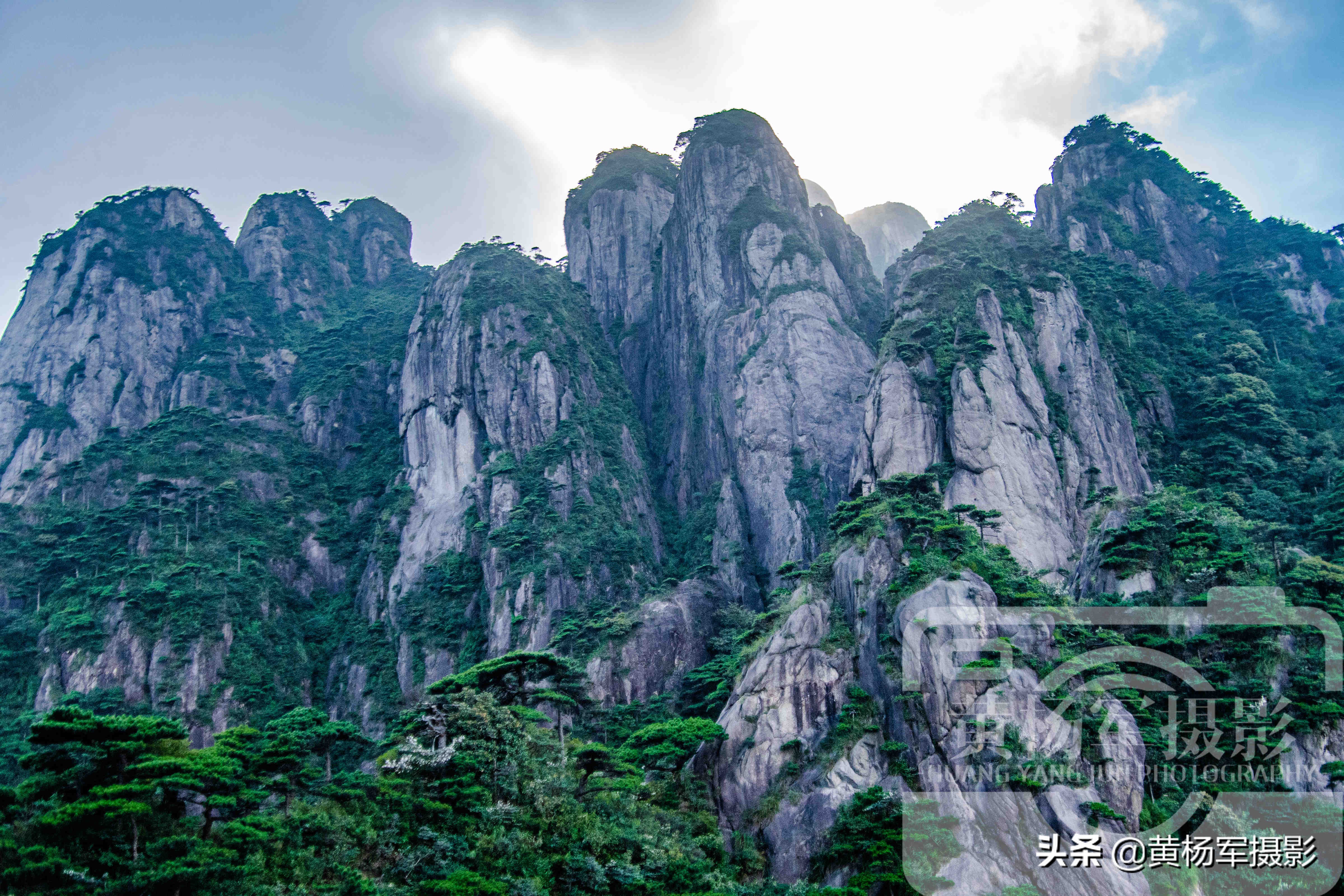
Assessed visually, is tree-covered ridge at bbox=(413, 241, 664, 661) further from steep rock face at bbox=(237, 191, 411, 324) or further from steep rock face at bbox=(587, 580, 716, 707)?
steep rock face at bbox=(237, 191, 411, 324)

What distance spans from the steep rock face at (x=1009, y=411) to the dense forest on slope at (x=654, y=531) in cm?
27

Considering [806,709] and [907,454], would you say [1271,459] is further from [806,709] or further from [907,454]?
[806,709]

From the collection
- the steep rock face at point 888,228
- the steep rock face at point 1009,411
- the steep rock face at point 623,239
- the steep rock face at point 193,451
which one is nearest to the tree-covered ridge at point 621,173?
the steep rock face at point 623,239

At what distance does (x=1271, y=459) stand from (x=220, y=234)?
8914cm

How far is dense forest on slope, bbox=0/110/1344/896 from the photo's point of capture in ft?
93.4

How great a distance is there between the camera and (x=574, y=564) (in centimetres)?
5547

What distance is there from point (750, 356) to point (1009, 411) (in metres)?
22.2

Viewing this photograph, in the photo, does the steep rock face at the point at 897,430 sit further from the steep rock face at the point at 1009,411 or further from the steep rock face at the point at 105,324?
the steep rock face at the point at 105,324

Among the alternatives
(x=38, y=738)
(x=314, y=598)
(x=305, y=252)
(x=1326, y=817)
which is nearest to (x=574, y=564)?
(x=314, y=598)

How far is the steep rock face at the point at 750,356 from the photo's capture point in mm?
60875

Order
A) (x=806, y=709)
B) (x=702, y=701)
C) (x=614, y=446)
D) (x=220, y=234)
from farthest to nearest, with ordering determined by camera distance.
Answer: (x=220, y=234)
(x=614, y=446)
(x=702, y=701)
(x=806, y=709)

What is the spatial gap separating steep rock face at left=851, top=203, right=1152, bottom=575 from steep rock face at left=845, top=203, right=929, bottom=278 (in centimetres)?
5682

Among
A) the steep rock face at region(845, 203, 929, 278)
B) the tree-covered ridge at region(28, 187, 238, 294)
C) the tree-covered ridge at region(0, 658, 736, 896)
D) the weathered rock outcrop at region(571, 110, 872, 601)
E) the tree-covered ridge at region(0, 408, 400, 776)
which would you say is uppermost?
the steep rock face at region(845, 203, 929, 278)

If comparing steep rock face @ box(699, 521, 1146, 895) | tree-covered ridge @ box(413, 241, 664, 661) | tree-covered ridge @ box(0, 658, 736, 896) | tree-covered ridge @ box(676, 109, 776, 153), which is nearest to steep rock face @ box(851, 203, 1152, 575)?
steep rock face @ box(699, 521, 1146, 895)
